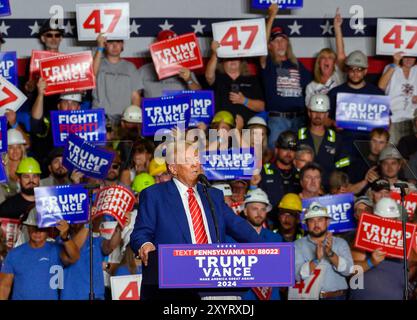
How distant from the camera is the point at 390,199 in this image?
1025 centimetres

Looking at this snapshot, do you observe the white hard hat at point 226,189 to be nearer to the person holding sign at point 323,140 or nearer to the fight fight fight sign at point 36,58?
the person holding sign at point 323,140

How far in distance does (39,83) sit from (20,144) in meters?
0.68

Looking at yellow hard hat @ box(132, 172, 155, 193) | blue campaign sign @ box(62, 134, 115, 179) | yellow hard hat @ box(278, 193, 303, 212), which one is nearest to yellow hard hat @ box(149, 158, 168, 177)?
yellow hard hat @ box(132, 172, 155, 193)

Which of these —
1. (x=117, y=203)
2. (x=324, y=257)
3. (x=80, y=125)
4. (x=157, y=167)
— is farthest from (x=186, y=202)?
(x=80, y=125)

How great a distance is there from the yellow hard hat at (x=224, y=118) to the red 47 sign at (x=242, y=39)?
84cm

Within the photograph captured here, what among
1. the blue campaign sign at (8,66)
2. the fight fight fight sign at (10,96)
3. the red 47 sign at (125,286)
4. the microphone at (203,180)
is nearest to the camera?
the microphone at (203,180)

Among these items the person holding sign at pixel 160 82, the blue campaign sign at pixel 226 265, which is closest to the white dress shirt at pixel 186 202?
the blue campaign sign at pixel 226 265

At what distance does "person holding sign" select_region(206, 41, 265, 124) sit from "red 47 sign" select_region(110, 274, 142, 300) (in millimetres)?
3173

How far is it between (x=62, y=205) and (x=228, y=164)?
1749 mm

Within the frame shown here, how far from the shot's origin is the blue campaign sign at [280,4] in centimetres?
1267

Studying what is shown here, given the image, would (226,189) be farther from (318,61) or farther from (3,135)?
(318,61)

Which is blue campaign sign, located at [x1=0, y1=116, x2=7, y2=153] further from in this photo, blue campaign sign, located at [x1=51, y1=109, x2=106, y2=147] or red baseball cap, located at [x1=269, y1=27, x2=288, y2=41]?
red baseball cap, located at [x1=269, y1=27, x2=288, y2=41]

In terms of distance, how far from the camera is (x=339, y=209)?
34.3 ft

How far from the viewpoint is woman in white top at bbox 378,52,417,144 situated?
1269 centimetres
